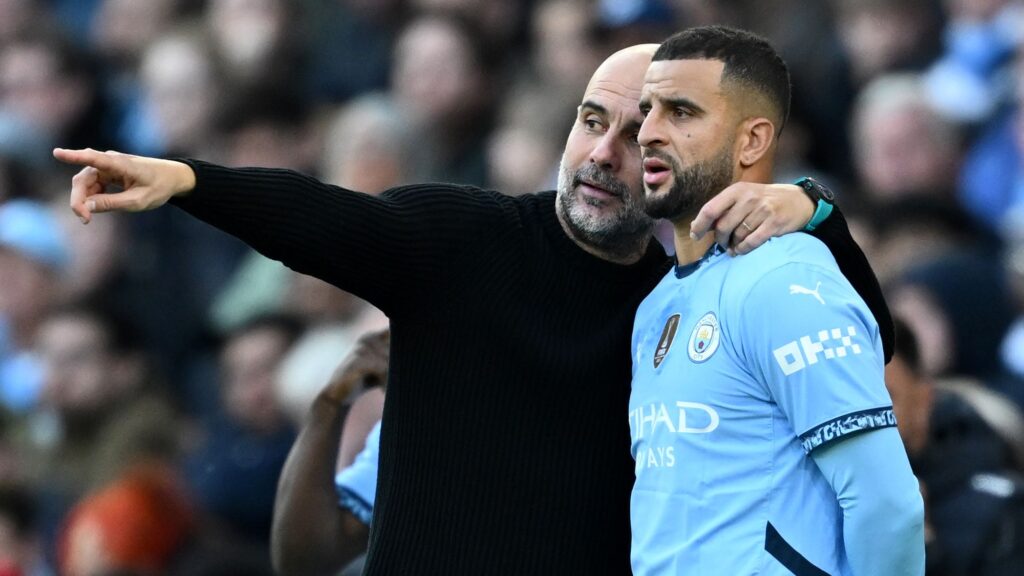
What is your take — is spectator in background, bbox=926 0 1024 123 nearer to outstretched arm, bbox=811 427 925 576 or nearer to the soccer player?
the soccer player

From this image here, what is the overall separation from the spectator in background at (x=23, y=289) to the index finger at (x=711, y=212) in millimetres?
6128

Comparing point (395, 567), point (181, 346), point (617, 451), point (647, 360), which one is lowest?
point (181, 346)

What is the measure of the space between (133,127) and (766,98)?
7.57 meters

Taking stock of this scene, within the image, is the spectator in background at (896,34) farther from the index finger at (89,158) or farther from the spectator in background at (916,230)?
the index finger at (89,158)

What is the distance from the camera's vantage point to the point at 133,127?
10805 millimetres

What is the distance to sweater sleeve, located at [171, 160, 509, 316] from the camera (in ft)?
11.8

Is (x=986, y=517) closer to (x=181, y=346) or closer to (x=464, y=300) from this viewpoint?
(x=464, y=300)

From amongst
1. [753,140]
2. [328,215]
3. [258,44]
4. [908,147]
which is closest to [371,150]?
[258,44]

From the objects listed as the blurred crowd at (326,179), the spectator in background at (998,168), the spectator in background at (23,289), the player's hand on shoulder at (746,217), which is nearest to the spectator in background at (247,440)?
the blurred crowd at (326,179)

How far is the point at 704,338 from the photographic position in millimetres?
3580

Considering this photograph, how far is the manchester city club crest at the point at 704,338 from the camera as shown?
3.55 m

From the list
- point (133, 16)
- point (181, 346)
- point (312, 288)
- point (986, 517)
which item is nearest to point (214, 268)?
point (181, 346)

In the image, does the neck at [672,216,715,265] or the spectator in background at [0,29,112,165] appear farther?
the spectator in background at [0,29,112,165]

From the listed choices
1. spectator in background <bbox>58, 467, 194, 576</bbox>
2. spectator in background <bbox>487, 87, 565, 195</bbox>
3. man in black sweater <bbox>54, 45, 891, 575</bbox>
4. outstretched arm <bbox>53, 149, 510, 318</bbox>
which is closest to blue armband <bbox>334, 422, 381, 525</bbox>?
man in black sweater <bbox>54, 45, 891, 575</bbox>
